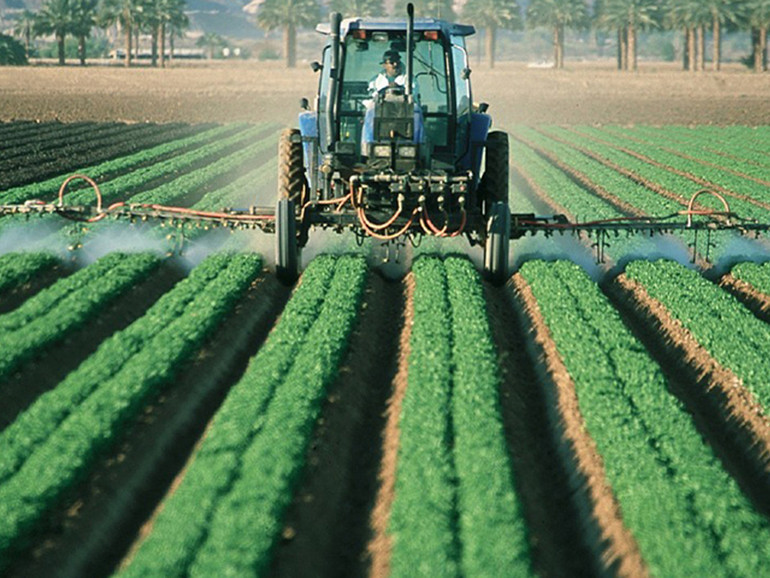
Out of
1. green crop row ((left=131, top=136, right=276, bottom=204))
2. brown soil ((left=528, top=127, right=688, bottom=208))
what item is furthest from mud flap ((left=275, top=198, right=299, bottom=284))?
brown soil ((left=528, top=127, right=688, bottom=208))

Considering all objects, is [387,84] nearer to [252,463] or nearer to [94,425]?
[94,425]

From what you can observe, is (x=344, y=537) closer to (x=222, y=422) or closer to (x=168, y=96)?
(x=222, y=422)

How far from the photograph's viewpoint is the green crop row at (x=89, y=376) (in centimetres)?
836

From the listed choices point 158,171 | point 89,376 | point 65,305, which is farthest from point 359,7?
point 89,376

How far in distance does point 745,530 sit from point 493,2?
101 metres

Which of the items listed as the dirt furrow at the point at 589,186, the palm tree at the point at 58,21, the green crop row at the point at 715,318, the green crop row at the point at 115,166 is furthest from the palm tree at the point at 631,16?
the green crop row at the point at 715,318

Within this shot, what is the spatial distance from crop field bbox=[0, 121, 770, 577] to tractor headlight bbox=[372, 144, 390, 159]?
158cm

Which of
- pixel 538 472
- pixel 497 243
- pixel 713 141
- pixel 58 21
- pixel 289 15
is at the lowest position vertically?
pixel 538 472

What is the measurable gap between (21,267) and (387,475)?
7.38 m

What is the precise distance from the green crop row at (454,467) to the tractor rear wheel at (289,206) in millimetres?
2525

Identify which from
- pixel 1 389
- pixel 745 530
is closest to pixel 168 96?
pixel 1 389

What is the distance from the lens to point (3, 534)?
7039mm

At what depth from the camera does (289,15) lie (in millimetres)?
94125

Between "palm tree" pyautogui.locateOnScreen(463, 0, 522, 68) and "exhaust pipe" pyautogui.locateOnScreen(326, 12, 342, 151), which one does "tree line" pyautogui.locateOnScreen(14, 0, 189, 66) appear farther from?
"exhaust pipe" pyautogui.locateOnScreen(326, 12, 342, 151)
